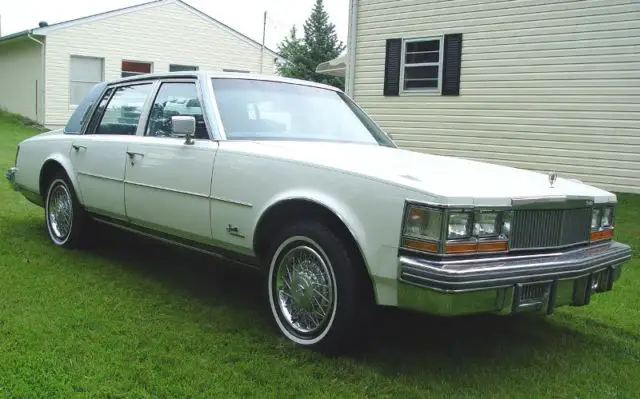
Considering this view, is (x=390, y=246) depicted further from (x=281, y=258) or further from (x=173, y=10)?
(x=173, y=10)

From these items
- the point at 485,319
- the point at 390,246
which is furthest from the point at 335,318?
the point at 485,319

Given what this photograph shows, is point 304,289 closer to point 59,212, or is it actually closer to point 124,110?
point 124,110

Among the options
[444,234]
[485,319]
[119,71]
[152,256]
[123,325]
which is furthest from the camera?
[119,71]

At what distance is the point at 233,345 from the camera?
3.67m

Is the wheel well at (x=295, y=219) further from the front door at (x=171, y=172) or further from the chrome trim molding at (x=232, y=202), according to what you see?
the front door at (x=171, y=172)

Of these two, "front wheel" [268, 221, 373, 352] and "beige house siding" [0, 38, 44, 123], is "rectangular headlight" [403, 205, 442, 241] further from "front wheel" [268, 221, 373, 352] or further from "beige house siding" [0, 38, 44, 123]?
"beige house siding" [0, 38, 44, 123]

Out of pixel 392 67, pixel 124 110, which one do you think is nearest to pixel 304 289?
pixel 124 110

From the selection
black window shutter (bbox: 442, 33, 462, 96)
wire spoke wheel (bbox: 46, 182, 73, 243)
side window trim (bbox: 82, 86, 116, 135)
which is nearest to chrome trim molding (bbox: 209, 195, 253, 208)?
side window trim (bbox: 82, 86, 116, 135)

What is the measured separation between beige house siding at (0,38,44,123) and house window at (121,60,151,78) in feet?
8.96

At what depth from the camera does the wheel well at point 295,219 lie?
341cm

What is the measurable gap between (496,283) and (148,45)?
22.2m

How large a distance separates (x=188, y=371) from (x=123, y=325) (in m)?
0.79

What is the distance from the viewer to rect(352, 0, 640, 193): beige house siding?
10094 millimetres

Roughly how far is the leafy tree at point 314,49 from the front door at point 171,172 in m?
25.7
